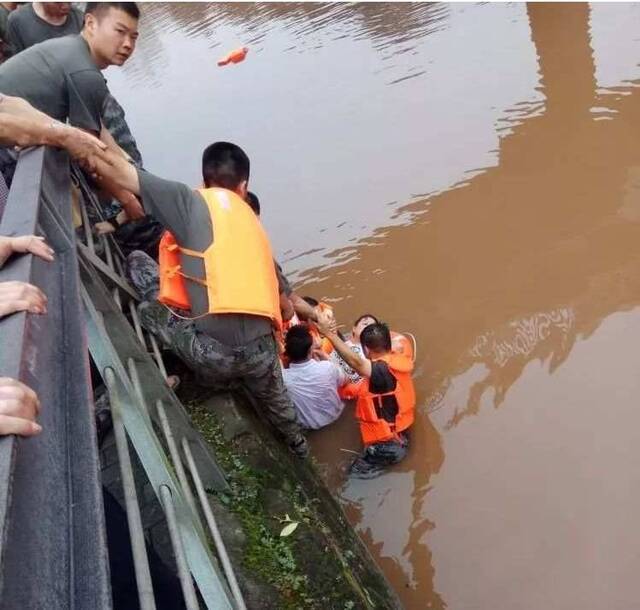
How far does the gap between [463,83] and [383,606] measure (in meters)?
6.45

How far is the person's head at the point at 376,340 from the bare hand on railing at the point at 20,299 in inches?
106

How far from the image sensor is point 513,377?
159 inches

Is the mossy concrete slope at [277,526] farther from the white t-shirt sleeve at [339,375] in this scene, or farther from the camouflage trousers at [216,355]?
the white t-shirt sleeve at [339,375]

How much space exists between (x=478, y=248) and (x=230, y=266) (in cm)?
288

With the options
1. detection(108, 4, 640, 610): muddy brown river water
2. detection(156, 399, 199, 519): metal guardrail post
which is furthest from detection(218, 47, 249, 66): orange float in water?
detection(156, 399, 199, 519): metal guardrail post

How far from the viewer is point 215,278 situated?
283 cm

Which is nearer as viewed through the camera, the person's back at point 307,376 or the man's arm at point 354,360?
the man's arm at point 354,360

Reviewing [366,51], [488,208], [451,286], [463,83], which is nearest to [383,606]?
[451,286]

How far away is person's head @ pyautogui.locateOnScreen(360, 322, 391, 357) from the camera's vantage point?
3.86 meters

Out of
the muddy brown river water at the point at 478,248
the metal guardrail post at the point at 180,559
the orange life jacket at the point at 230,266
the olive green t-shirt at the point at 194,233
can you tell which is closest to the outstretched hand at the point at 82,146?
the olive green t-shirt at the point at 194,233

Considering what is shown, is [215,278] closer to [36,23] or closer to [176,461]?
[176,461]

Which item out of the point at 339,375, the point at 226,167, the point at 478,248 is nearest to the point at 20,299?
the point at 226,167

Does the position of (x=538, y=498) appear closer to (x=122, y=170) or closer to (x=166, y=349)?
Result: (x=166, y=349)

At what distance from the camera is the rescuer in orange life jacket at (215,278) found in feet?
9.24
